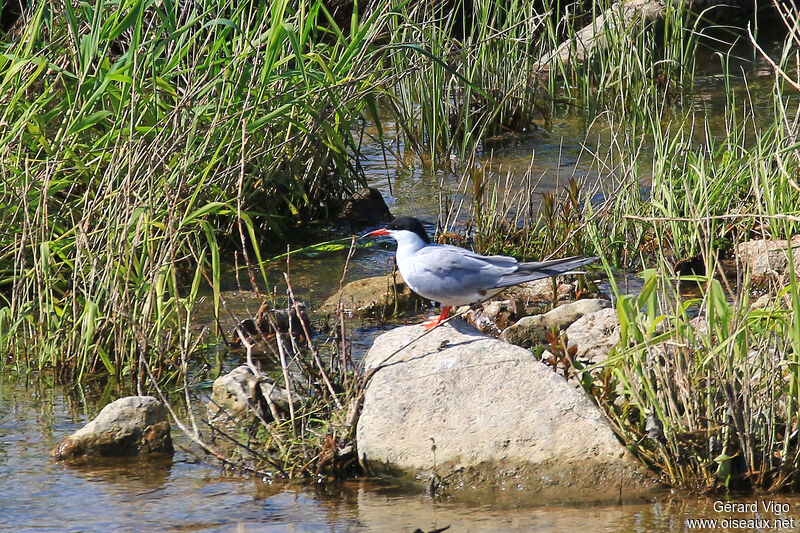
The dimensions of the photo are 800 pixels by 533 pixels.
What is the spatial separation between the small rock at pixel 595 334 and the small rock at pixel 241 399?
4.02 ft

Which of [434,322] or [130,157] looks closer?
[434,322]

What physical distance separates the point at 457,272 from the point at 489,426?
74 cm

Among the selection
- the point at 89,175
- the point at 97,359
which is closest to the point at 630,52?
the point at 89,175

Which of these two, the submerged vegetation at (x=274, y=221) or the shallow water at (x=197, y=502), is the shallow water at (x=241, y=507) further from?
the submerged vegetation at (x=274, y=221)

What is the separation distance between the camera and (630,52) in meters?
8.54

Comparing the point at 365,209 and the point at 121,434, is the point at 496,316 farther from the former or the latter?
the point at 121,434

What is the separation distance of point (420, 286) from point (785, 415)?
1.49 meters

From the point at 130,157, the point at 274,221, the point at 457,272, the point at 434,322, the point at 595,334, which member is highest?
the point at 130,157

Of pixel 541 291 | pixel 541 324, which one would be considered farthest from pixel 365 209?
pixel 541 324

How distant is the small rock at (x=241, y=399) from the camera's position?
4.05 metres

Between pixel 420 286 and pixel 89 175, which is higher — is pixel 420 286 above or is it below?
below

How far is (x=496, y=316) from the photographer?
18.0ft

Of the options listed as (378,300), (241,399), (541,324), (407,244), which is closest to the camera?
(241,399)

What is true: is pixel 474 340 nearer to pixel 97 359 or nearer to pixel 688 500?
pixel 688 500
